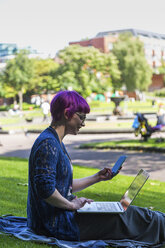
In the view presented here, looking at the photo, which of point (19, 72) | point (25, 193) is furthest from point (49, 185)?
point (19, 72)

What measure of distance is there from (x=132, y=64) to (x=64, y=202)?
72030mm

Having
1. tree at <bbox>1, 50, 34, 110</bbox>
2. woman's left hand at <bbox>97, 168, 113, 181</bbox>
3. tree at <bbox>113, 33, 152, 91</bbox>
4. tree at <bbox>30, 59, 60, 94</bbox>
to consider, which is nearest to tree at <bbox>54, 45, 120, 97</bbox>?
tree at <bbox>1, 50, 34, 110</bbox>

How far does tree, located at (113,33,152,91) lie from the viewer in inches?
2906

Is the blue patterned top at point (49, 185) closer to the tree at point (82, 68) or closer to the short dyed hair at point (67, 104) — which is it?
the short dyed hair at point (67, 104)

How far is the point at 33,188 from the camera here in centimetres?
323

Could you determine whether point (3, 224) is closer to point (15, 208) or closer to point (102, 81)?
point (15, 208)

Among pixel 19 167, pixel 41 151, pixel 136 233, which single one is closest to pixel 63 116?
pixel 41 151

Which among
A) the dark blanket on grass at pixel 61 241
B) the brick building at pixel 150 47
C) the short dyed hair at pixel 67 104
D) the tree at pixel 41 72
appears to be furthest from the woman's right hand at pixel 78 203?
the brick building at pixel 150 47

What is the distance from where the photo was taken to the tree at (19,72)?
215ft

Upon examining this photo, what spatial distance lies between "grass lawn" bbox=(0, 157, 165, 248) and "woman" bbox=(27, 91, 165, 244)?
0.27m

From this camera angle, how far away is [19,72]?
65000mm

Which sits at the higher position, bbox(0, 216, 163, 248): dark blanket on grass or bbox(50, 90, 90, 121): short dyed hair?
bbox(50, 90, 90, 121): short dyed hair

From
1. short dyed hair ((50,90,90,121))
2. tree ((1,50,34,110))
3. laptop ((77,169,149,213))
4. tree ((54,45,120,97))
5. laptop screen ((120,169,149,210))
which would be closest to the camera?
short dyed hair ((50,90,90,121))

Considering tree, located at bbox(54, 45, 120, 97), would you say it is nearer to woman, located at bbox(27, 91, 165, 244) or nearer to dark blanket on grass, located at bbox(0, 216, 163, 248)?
dark blanket on grass, located at bbox(0, 216, 163, 248)
